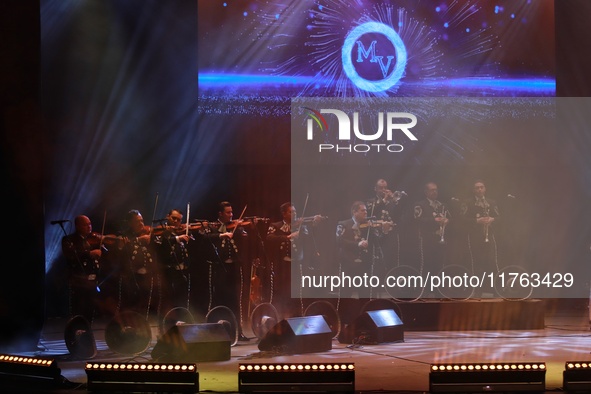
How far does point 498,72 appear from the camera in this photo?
8609 millimetres

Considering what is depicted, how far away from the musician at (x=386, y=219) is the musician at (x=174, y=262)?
7.11 feet

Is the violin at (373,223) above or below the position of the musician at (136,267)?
above

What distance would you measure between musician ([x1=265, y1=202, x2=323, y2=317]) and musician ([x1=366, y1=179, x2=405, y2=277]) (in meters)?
0.65

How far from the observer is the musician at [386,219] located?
869 cm

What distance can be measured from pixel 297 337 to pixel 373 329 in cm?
95

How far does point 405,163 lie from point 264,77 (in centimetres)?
184

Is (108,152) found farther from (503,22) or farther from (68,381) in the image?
(503,22)

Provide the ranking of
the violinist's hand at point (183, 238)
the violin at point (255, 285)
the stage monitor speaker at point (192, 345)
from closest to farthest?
the stage monitor speaker at point (192, 345), the violinist's hand at point (183, 238), the violin at point (255, 285)

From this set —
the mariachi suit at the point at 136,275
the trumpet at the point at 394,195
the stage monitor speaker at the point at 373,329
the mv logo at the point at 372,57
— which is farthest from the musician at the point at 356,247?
the mariachi suit at the point at 136,275

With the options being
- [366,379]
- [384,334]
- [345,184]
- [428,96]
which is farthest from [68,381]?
[428,96]

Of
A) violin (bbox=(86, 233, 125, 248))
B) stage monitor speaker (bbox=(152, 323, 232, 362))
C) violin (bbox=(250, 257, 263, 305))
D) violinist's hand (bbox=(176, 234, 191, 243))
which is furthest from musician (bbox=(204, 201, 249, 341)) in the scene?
stage monitor speaker (bbox=(152, 323, 232, 362))

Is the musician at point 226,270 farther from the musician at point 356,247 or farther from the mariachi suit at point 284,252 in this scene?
the musician at point 356,247

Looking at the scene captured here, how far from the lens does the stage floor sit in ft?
19.3

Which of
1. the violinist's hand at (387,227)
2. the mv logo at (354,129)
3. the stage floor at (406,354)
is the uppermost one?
the mv logo at (354,129)
